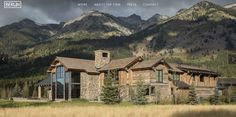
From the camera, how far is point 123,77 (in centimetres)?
5697

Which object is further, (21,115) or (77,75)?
(77,75)

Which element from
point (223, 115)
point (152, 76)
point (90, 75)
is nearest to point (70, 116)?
point (223, 115)

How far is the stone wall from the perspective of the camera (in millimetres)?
59125

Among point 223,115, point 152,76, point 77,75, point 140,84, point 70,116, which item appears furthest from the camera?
point 77,75

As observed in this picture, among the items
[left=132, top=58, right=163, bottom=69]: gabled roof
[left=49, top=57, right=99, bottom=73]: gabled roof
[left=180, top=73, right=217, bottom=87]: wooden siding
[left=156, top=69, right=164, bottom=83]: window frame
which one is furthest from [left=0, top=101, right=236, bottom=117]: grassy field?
[left=180, top=73, right=217, bottom=87]: wooden siding

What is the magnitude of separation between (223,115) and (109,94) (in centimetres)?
2871

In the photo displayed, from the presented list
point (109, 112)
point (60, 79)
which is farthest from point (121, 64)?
point (109, 112)

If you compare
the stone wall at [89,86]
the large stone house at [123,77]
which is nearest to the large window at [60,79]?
the large stone house at [123,77]

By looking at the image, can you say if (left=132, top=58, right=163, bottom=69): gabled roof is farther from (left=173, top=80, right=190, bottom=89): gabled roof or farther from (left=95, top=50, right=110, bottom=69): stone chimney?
(left=95, top=50, right=110, bottom=69): stone chimney

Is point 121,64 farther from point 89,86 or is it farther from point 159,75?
point 89,86

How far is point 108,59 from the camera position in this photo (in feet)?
207

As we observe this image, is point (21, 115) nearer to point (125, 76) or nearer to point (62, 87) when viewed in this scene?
point (125, 76)

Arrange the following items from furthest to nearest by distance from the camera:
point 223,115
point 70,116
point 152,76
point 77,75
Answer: point 77,75
point 152,76
point 223,115
point 70,116

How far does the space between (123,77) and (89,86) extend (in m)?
6.29
